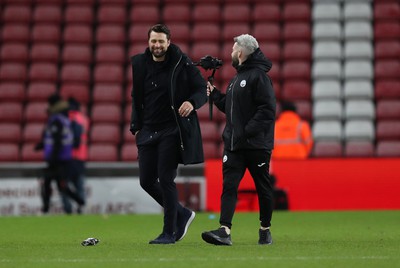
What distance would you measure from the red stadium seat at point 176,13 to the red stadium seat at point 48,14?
6.87 feet

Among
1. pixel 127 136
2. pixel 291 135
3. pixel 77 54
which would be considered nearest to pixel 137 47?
pixel 77 54

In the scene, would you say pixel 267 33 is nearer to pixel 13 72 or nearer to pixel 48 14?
pixel 48 14

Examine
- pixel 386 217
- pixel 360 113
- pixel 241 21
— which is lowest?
pixel 386 217

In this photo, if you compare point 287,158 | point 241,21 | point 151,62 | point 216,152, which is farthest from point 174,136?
point 241,21

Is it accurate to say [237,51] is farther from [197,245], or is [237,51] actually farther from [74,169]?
[74,169]

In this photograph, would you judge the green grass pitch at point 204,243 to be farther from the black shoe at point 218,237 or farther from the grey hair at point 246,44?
the grey hair at point 246,44

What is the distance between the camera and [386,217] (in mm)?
11195

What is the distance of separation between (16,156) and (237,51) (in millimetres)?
9592

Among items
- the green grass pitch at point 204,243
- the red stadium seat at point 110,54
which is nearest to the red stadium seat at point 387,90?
the red stadium seat at point 110,54

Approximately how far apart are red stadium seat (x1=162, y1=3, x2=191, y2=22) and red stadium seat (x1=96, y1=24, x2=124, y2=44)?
0.91m

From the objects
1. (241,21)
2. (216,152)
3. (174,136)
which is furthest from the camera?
(241,21)

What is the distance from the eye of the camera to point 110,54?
18.0 meters

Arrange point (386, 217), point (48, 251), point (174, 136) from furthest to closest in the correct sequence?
point (386, 217) < point (174, 136) < point (48, 251)

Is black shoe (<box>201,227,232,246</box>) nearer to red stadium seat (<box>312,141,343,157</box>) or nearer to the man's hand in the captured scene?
the man's hand
